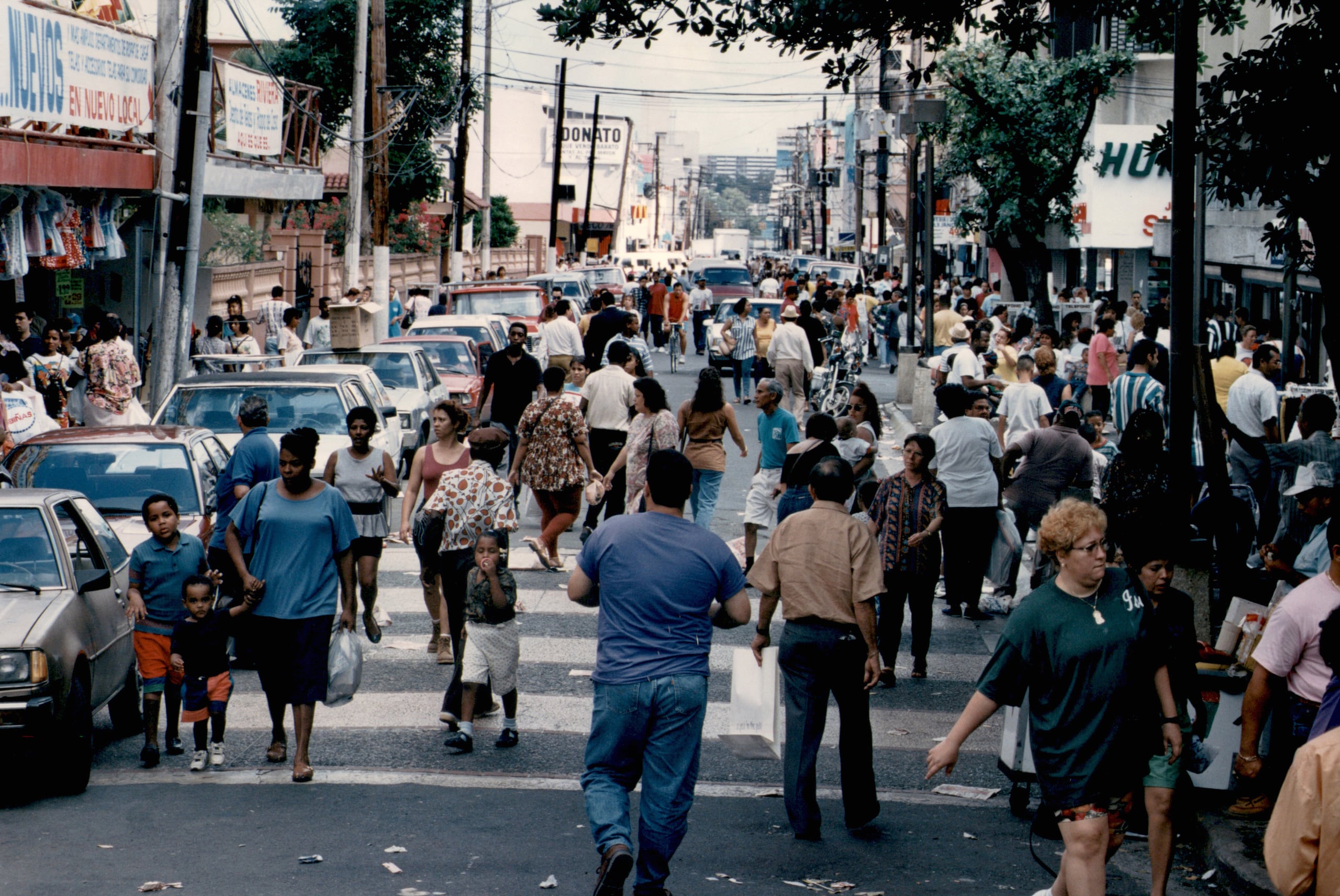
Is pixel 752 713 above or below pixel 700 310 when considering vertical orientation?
Result: below

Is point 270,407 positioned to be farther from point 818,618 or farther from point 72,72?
point 818,618

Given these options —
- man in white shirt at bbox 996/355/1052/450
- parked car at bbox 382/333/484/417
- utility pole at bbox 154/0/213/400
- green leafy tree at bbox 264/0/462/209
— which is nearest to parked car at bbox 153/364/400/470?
utility pole at bbox 154/0/213/400

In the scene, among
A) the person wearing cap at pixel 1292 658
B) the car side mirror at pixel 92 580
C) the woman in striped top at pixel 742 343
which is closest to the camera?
the person wearing cap at pixel 1292 658

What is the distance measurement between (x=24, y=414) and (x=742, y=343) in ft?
44.0

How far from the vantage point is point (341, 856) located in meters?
6.91

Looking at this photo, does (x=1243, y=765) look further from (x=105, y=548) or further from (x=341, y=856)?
(x=105, y=548)

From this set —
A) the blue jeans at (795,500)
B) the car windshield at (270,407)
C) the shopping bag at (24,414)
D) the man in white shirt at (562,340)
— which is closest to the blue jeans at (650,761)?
the blue jeans at (795,500)

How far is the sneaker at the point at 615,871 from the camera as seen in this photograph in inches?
227

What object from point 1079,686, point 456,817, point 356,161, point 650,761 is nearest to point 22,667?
point 456,817

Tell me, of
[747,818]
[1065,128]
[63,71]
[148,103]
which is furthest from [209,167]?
[747,818]

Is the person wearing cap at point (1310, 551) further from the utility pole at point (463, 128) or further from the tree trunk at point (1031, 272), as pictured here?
the utility pole at point (463, 128)

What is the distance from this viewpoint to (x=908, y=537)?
1024cm

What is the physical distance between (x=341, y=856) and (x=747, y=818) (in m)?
1.90

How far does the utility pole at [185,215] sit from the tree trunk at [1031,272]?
17.2m
